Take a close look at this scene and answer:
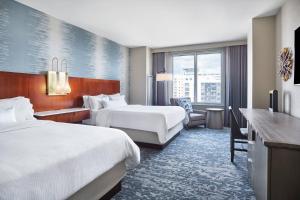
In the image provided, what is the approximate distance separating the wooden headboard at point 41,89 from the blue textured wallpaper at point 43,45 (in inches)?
5.6

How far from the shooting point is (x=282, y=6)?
134 inches

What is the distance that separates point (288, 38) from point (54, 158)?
3.74 meters

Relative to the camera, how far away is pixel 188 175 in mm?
2619

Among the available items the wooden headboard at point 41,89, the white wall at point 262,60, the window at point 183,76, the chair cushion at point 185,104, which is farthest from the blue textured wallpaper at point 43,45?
the white wall at point 262,60

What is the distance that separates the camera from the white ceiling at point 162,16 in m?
3.30

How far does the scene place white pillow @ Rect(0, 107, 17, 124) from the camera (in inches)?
94.1

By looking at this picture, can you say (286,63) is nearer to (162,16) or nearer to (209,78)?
(162,16)

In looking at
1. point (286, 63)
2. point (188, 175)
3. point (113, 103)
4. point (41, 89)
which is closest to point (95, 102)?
point (113, 103)

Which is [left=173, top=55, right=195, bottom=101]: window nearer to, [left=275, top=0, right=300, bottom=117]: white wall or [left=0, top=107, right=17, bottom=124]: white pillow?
[left=275, top=0, right=300, bottom=117]: white wall

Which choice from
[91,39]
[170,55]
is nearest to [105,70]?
[91,39]

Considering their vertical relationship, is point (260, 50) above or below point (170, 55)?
below

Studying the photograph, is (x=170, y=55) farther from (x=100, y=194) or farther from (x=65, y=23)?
(x=100, y=194)

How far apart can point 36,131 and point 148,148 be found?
7.30 ft

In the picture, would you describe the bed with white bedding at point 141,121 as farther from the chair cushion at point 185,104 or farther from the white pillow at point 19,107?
the white pillow at point 19,107
